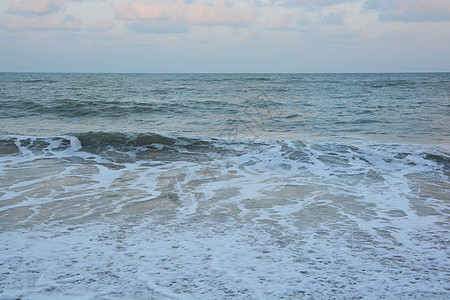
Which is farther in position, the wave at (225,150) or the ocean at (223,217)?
the wave at (225,150)

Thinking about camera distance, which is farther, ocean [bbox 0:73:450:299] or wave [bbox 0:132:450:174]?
wave [bbox 0:132:450:174]

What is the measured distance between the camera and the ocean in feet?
8.30

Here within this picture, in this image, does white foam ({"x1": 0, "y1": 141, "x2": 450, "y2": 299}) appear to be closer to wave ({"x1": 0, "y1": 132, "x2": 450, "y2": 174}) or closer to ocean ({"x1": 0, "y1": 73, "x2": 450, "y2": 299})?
ocean ({"x1": 0, "y1": 73, "x2": 450, "y2": 299})

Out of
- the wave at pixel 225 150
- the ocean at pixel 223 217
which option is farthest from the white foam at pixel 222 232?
the wave at pixel 225 150

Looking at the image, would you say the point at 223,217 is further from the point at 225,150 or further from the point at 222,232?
the point at 225,150

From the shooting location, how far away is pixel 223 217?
12.7 ft

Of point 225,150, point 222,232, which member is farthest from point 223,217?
point 225,150

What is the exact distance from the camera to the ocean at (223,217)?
2531mm

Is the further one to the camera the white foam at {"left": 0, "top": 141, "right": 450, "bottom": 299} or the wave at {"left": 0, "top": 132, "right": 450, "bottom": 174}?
the wave at {"left": 0, "top": 132, "right": 450, "bottom": 174}

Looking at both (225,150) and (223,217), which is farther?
(225,150)

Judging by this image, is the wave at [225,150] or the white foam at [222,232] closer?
Result: the white foam at [222,232]

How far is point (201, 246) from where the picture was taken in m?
3.12

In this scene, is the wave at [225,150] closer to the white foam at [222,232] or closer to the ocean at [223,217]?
the ocean at [223,217]

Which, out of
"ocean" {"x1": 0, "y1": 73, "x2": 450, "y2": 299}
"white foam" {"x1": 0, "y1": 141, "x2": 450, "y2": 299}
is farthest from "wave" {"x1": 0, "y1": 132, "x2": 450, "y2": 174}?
"white foam" {"x1": 0, "y1": 141, "x2": 450, "y2": 299}
